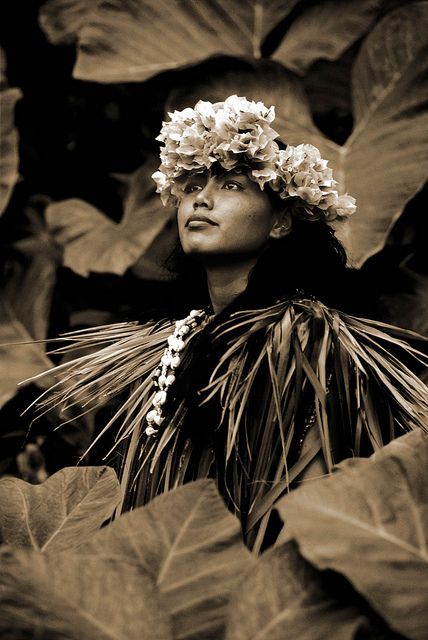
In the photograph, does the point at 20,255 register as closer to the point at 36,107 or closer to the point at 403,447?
the point at 36,107

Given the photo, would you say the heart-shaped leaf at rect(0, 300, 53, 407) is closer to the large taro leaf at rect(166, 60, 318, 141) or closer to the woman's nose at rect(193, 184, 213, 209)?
the large taro leaf at rect(166, 60, 318, 141)

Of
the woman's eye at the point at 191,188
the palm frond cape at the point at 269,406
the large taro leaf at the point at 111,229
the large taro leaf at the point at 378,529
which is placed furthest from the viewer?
the large taro leaf at the point at 111,229

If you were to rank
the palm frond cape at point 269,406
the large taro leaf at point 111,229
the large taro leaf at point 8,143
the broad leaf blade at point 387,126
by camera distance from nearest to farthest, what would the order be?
the palm frond cape at point 269,406
the broad leaf blade at point 387,126
the large taro leaf at point 111,229
the large taro leaf at point 8,143

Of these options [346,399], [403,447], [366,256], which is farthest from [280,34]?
[403,447]

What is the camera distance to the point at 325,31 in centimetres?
131

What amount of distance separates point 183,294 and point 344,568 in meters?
0.60

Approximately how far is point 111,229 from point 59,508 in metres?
0.88

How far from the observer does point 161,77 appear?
141 cm

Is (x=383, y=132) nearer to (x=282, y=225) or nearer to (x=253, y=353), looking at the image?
(x=282, y=225)

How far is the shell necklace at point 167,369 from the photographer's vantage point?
2.46ft

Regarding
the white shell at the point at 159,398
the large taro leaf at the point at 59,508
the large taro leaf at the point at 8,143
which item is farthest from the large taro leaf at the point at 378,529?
the large taro leaf at the point at 8,143

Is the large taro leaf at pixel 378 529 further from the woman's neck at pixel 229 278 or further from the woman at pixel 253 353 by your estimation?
the woman's neck at pixel 229 278

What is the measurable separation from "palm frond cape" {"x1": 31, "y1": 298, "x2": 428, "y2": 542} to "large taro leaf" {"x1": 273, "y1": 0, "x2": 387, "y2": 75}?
673 millimetres

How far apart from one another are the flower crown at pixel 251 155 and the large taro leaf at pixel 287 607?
46 cm
